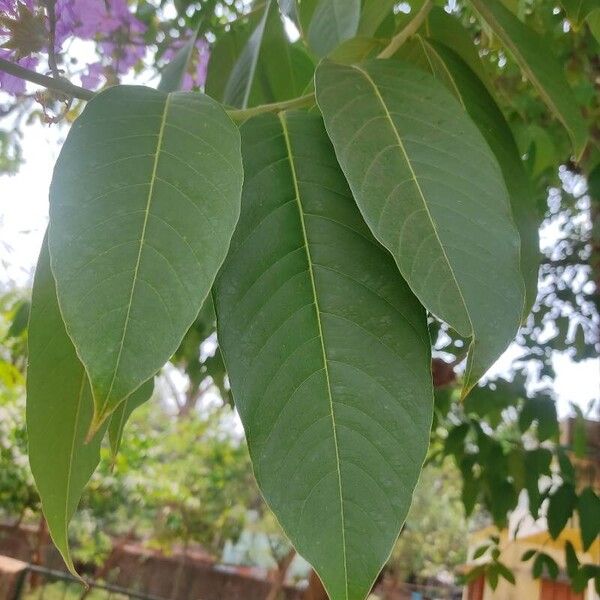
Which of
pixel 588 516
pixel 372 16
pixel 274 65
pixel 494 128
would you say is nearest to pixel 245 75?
pixel 274 65

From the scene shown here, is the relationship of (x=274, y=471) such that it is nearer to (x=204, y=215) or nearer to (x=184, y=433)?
(x=204, y=215)

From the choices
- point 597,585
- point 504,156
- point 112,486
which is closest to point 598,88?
point 597,585

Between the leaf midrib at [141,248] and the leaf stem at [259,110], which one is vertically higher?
the leaf stem at [259,110]

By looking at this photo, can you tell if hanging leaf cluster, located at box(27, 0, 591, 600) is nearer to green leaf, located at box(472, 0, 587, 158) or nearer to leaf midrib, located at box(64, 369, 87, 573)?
leaf midrib, located at box(64, 369, 87, 573)

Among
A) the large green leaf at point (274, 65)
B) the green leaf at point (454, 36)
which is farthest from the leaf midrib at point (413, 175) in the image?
the large green leaf at point (274, 65)

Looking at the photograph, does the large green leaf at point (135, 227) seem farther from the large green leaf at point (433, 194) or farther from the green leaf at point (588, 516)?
the green leaf at point (588, 516)

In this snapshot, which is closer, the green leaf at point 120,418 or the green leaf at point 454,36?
the green leaf at point 120,418

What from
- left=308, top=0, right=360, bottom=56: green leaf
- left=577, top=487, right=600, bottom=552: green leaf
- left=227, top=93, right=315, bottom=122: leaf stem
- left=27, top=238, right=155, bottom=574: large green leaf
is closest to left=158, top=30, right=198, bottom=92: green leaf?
left=308, top=0, right=360, bottom=56: green leaf
